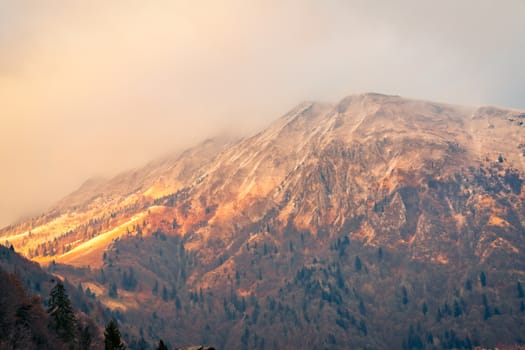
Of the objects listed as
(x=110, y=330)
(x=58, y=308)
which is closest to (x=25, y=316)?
(x=58, y=308)

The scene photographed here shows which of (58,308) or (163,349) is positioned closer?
(163,349)

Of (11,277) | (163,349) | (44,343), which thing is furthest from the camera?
(11,277)

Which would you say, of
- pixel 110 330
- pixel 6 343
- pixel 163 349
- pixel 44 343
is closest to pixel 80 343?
pixel 44 343

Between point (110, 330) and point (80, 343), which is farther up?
point (110, 330)

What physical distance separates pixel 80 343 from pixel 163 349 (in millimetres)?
55289

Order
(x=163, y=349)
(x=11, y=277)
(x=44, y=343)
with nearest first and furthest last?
(x=163, y=349) → (x=44, y=343) → (x=11, y=277)

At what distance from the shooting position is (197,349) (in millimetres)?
118125

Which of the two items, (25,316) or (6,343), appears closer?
(6,343)

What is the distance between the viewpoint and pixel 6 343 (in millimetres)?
132125

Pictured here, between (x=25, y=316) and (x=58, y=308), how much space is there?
885cm

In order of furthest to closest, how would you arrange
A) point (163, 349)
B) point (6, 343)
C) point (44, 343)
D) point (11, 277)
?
point (11, 277) < point (44, 343) < point (6, 343) < point (163, 349)

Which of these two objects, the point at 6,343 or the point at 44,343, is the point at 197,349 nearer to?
the point at 6,343

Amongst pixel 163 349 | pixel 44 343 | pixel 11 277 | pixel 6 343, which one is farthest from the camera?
pixel 11 277

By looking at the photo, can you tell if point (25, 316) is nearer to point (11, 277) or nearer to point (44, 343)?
point (44, 343)
